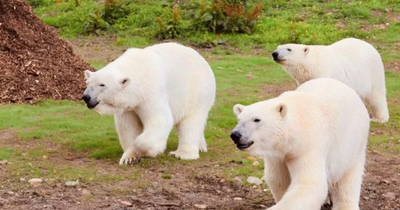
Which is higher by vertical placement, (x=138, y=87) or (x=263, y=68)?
(x=138, y=87)

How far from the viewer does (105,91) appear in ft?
24.2

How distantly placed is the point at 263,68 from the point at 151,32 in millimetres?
4284

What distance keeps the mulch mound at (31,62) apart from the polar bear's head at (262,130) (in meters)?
5.81

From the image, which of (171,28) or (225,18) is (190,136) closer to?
(171,28)

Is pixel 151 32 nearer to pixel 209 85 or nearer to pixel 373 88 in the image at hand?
pixel 373 88

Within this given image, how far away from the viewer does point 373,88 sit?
1104cm

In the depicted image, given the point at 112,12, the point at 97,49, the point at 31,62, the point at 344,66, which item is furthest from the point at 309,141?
the point at 112,12

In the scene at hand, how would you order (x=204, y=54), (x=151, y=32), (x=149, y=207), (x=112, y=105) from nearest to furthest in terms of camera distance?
(x=149, y=207), (x=112, y=105), (x=204, y=54), (x=151, y=32)

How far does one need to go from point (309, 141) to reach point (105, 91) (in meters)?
2.56

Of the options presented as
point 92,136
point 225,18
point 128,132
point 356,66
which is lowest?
point 225,18

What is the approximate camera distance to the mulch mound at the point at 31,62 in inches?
422

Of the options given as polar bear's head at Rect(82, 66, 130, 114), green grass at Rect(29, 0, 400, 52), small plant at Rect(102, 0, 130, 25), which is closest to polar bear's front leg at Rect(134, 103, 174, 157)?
polar bear's head at Rect(82, 66, 130, 114)

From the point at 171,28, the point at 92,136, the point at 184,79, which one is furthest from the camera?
the point at 171,28

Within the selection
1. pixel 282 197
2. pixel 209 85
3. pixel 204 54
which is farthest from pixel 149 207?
pixel 204 54
